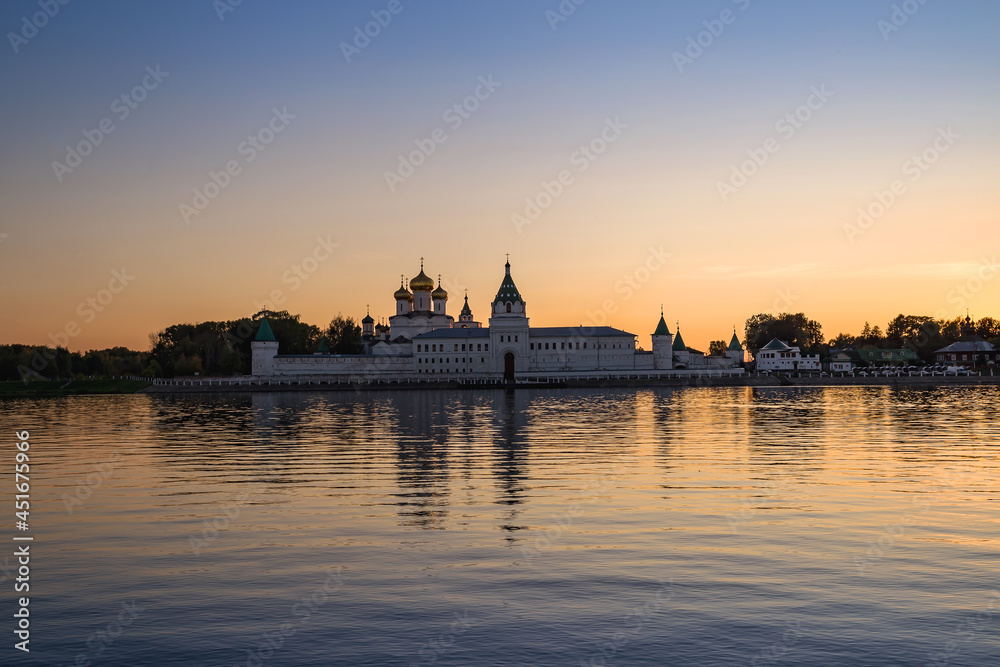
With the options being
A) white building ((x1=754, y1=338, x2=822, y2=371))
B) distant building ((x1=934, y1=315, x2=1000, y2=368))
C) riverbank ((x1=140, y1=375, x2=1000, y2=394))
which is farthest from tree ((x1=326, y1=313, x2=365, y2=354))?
distant building ((x1=934, y1=315, x2=1000, y2=368))

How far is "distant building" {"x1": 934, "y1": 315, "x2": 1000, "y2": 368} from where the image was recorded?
11038 centimetres

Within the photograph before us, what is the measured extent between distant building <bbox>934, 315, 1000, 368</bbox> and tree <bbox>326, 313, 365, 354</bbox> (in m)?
74.0

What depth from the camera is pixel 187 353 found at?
321 ft

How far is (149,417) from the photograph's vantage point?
44.0 m

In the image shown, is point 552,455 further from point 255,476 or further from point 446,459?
point 255,476

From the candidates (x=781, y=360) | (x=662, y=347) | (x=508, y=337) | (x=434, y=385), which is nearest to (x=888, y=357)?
(x=781, y=360)

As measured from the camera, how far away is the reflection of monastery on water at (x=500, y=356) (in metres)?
92.5

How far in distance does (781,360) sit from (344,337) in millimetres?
55188

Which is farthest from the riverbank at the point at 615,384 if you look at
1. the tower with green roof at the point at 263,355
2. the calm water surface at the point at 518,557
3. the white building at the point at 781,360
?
the calm water surface at the point at 518,557

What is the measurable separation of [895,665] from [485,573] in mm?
4680

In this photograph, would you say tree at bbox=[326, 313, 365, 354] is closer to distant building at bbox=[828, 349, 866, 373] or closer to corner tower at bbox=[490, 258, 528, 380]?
corner tower at bbox=[490, 258, 528, 380]

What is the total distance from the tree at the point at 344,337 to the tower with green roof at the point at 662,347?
1381 inches

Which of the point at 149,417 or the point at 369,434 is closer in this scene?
the point at 369,434

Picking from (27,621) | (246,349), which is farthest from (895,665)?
(246,349)
